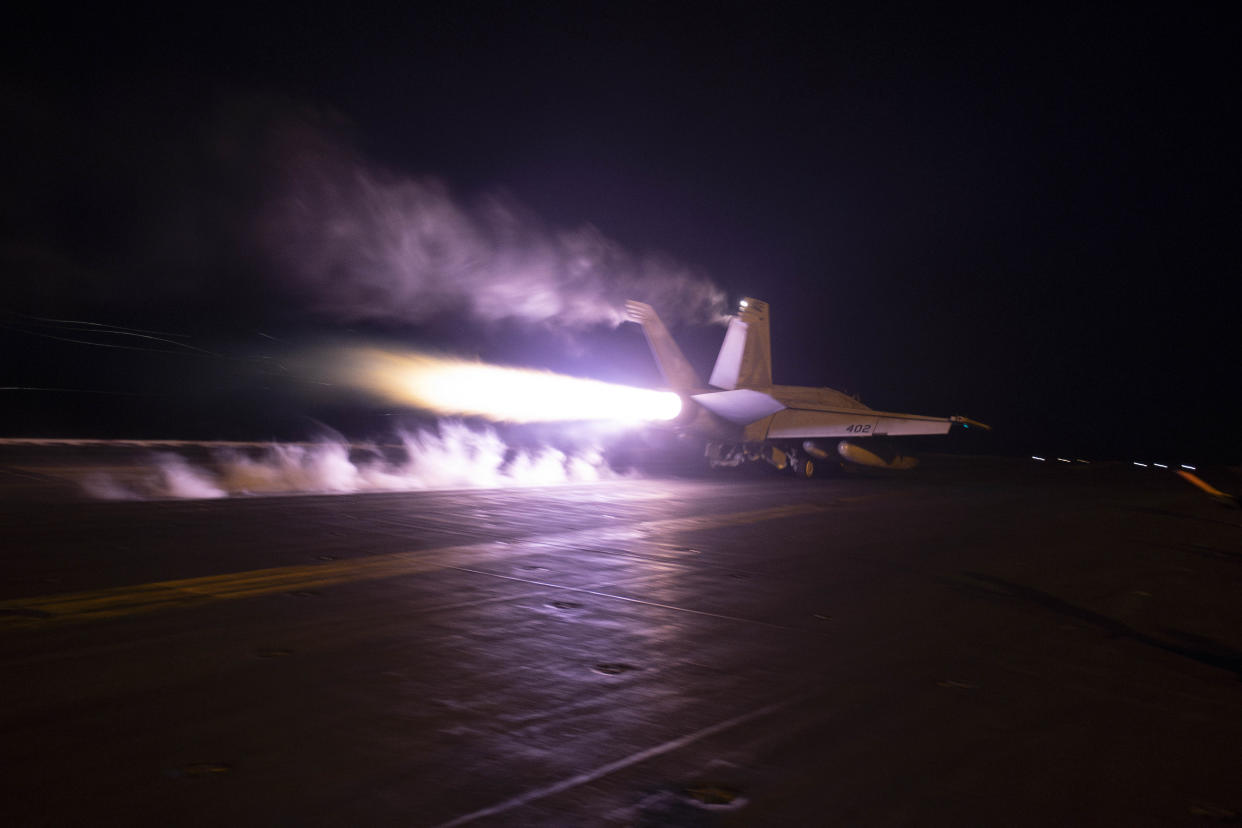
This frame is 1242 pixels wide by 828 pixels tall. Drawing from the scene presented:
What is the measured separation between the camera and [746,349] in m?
26.0

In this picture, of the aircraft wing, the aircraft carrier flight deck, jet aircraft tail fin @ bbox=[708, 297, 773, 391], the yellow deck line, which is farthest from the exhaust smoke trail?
the yellow deck line

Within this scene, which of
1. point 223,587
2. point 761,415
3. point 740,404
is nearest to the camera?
point 223,587

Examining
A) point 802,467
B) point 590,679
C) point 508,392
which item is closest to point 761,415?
point 802,467

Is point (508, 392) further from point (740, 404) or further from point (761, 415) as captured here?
point (761, 415)

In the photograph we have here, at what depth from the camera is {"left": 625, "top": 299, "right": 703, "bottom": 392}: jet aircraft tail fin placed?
925 inches

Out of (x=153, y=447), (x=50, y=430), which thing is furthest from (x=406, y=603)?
(x=50, y=430)

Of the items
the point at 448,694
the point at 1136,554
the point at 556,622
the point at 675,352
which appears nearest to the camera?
the point at 448,694

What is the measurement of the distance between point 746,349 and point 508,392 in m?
8.08

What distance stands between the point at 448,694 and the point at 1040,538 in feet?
42.0

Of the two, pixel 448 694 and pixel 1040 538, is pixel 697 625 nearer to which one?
pixel 448 694

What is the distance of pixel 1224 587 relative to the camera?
10.8 meters

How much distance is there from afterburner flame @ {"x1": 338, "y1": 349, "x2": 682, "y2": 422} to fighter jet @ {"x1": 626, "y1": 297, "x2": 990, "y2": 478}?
1109mm

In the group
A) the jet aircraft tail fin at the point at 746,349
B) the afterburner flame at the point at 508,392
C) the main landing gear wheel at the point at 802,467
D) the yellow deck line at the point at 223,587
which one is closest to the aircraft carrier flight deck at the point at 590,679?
the yellow deck line at the point at 223,587

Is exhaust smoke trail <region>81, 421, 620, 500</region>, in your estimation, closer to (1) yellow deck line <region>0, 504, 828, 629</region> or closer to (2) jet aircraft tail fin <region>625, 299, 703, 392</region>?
(2) jet aircraft tail fin <region>625, 299, 703, 392</region>
